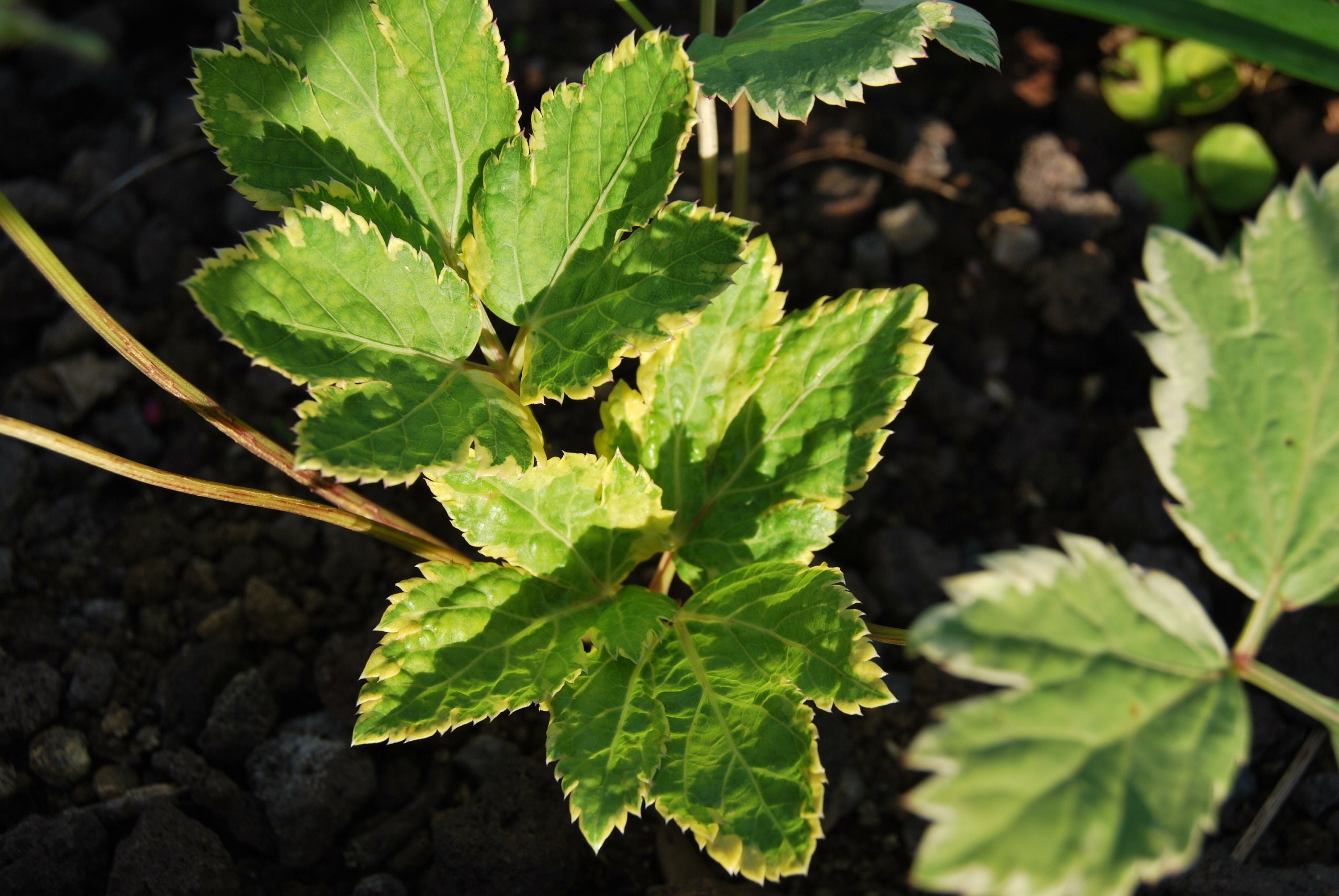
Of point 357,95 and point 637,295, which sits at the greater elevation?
point 357,95

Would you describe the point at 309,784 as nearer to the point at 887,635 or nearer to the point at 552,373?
the point at 552,373

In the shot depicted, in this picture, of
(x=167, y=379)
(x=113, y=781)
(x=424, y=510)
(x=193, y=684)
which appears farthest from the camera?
(x=424, y=510)

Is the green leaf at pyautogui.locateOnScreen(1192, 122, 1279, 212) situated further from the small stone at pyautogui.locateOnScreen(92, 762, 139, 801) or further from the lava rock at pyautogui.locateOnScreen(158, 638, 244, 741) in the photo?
the small stone at pyautogui.locateOnScreen(92, 762, 139, 801)

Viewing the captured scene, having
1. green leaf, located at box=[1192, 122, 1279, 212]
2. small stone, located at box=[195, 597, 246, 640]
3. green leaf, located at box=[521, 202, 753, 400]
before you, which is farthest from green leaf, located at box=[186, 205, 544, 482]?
green leaf, located at box=[1192, 122, 1279, 212]

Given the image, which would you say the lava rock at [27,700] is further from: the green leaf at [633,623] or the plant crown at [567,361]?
the green leaf at [633,623]

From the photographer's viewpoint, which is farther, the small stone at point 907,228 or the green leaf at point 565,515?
the small stone at point 907,228

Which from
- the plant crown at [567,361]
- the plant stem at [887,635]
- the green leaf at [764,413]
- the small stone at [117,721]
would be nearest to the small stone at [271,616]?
the small stone at [117,721]

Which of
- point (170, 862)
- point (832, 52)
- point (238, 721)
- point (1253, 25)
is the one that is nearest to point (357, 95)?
point (832, 52)
